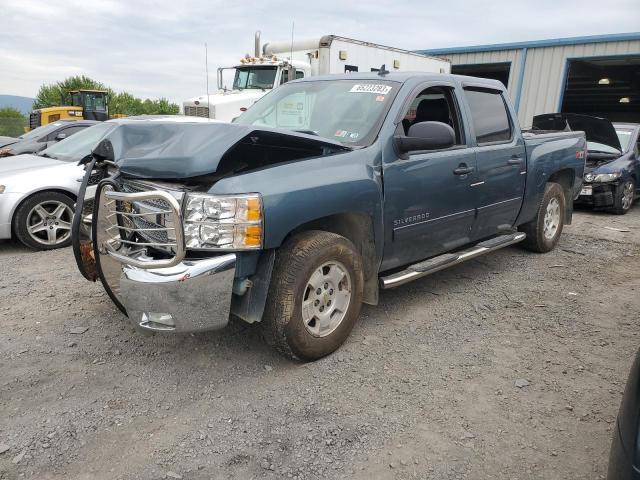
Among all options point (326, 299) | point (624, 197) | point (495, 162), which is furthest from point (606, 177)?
point (326, 299)

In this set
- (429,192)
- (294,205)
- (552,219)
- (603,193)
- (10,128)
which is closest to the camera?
(294,205)

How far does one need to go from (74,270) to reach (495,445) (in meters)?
4.38

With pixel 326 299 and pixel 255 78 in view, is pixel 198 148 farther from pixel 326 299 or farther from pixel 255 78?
pixel 255 78

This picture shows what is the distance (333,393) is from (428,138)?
1.85 meters

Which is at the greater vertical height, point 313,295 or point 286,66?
point 286,66

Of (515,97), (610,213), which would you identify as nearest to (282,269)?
(610,213)

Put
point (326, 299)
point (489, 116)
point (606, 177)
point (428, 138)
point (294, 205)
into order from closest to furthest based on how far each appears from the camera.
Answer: point (294, 205), point (326, 299), point (428, 138), point (489, 116), point (606, 177)

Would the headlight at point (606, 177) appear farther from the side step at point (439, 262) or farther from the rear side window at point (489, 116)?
the rear side window at point (489, 116)

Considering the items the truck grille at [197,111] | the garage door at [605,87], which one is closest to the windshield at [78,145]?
the truck grille at [197,111]

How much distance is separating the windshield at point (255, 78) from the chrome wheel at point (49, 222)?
7.84m

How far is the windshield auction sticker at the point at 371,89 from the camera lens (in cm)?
378

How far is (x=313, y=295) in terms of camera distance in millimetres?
3154

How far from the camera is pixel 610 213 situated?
9.18m

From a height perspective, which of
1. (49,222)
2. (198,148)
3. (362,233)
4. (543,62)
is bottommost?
(49,222)
